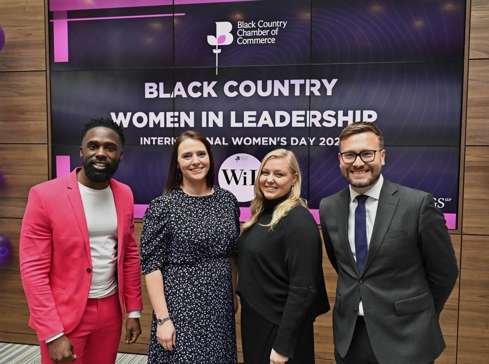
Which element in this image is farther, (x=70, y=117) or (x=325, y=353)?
(x=70, y=117)

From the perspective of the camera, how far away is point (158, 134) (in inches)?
139

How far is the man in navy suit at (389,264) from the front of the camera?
164 cm

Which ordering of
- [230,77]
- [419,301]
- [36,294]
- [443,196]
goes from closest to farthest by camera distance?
1. [419,301]
2. [36,294]
3. [443,196]
4. [230,77]

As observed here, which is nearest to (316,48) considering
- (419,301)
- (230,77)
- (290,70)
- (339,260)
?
(290,70)

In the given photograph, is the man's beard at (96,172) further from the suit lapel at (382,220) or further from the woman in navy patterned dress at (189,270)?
the suit lapel at (382,220)

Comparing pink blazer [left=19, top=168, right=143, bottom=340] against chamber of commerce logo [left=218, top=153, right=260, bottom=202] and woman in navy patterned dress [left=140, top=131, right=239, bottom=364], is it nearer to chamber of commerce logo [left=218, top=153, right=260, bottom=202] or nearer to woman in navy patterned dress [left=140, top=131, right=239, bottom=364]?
woman in navy patterned dress [left=140, top=131, right=239, bottom=364]

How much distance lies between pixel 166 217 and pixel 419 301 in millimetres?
1164

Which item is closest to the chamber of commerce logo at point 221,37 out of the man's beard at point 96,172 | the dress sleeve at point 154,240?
the man's beard at point 96,172

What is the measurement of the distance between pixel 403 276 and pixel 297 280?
17.4 inches

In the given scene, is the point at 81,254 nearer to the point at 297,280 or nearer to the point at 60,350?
the point at 60,350

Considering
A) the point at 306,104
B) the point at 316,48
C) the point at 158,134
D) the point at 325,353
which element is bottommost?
the point at 325,353

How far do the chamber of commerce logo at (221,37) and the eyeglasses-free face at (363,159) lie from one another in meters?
2.00

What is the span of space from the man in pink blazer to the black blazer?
3.72ft

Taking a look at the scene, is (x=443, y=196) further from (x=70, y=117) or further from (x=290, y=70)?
(x=70, y=117)
